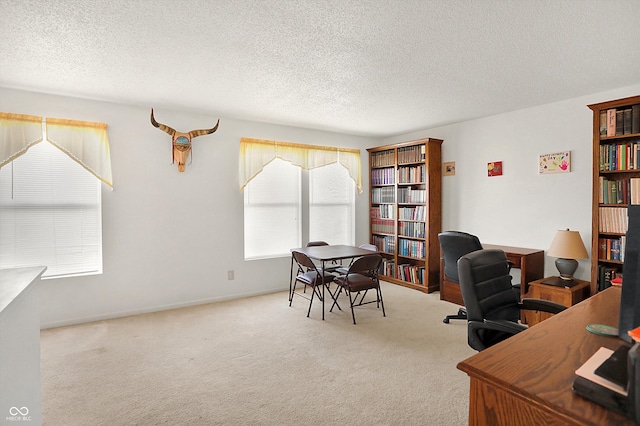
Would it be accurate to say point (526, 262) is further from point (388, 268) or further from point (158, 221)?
point (158, 221)

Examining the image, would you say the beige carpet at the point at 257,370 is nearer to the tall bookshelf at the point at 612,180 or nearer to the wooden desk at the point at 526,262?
the wooden desk at the point at 526,262

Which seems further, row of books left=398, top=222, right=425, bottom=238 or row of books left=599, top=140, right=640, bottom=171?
row of books left=398, top=222, right=425, bottom=238

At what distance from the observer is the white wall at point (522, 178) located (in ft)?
11.6

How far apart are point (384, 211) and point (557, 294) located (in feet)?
9.01

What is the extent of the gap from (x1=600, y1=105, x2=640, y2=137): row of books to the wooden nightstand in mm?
1481

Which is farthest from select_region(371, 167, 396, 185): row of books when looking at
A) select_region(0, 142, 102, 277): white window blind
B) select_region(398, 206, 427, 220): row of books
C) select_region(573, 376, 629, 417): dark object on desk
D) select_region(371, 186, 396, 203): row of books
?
select_region(573, 376, 629, 417): dark object on desk

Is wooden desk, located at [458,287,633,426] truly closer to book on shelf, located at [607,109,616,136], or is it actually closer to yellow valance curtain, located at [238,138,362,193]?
book on shelf, located at [607,109,616,136]

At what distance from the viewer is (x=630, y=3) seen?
1.90 m

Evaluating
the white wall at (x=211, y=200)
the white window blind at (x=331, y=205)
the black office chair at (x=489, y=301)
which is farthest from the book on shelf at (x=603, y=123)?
the white window blind at (x=331, y=205)

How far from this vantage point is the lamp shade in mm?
3258

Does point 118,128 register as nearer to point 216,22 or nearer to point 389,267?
point 216,22

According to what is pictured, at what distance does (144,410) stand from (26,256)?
2389 millimetres

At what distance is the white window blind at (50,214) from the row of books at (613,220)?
517cm

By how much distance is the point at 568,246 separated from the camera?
130 inches
